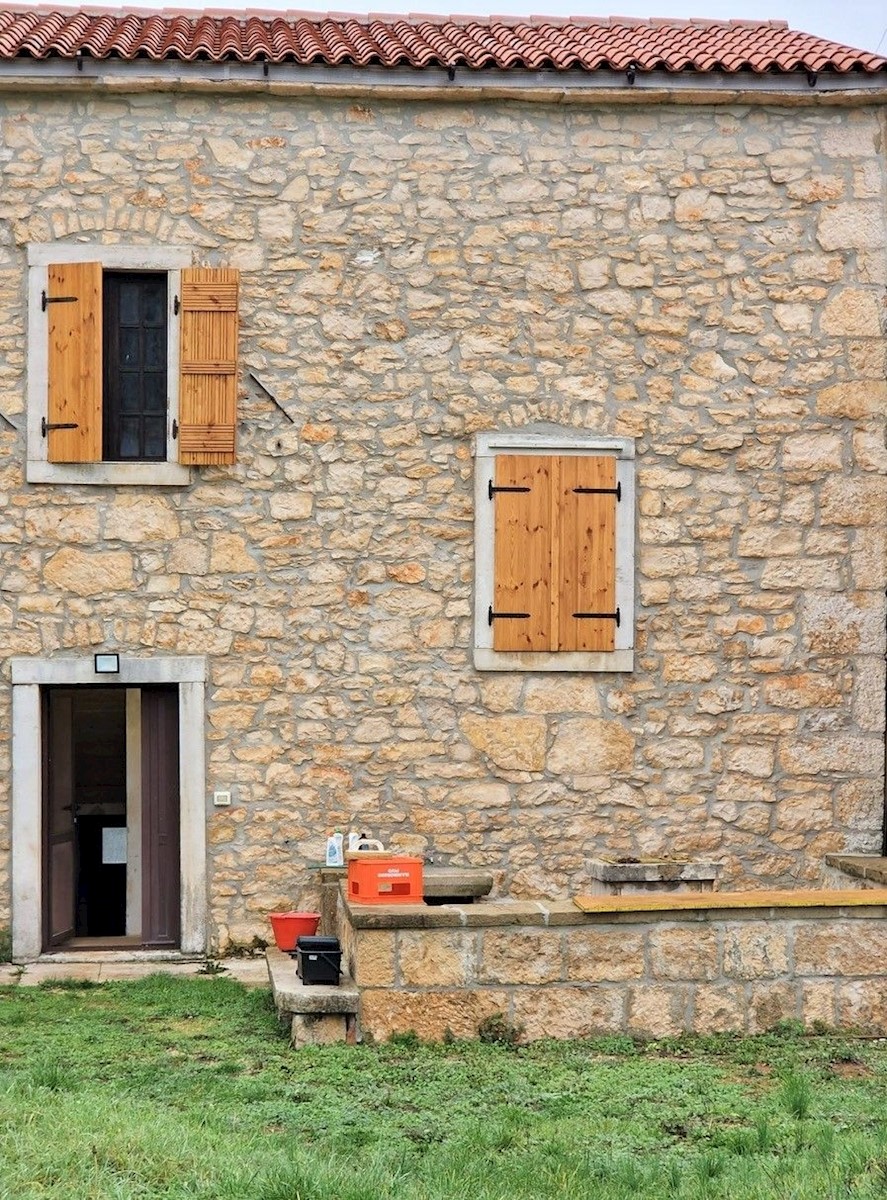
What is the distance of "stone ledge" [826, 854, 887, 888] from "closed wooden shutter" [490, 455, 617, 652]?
1808mm

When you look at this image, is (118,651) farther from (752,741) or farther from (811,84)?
(811,84)

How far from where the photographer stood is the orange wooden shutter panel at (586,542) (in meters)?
9.75

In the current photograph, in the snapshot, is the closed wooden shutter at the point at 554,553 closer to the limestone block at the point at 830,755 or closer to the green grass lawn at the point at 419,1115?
the limestone block at the point at 830,755

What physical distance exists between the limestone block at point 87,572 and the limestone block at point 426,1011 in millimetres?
3580

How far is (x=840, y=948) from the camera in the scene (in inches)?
281

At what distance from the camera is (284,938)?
28.6ft

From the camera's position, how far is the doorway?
9742 mm

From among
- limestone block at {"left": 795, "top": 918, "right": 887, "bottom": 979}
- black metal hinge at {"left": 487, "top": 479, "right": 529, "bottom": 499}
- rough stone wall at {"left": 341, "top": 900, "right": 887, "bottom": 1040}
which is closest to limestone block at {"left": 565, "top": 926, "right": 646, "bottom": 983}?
rough stone wall at {"left": 341, "top": 900, "right": 887, "bottom": 1040}

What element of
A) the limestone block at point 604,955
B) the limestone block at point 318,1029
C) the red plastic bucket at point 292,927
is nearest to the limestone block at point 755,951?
the limestone block at point 604,955

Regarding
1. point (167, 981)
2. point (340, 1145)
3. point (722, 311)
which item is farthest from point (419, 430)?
point (340, 1145)

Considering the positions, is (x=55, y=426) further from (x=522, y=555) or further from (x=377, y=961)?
(x=377, y=961)

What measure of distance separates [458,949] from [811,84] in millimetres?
5860

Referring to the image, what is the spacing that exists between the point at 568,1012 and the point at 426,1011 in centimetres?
62

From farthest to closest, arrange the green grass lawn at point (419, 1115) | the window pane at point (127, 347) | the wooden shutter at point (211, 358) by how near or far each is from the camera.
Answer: the window pane at point (127, 347) < the wooden shutter at point (211, 358) < the green grass lawn at point (419, 1115)
